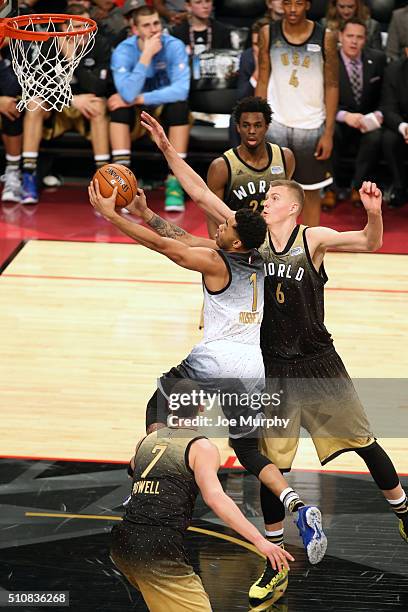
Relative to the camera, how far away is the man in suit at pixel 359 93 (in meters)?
Result: 11.5

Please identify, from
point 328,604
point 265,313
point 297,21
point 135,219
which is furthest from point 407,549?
point 135,219

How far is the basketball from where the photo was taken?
583cm

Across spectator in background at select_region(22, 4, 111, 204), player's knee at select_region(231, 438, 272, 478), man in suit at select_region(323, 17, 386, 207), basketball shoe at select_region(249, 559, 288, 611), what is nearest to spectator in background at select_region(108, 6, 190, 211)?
spectator in background at select_region(22, 4, 111, 204)

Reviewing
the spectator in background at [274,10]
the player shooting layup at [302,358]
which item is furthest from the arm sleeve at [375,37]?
the player shooting layup at [302,358]

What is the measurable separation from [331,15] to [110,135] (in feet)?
8.39

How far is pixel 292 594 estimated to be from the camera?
18.3 feet

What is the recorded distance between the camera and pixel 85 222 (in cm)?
1170

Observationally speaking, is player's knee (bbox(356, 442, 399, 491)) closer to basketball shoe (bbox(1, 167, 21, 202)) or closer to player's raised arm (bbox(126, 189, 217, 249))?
player's raised arm (bbox(126, 189, 217, 249))

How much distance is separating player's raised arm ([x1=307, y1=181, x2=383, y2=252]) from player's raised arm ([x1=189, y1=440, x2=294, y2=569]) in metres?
1.49

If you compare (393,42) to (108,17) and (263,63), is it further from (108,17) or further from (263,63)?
(108,17)

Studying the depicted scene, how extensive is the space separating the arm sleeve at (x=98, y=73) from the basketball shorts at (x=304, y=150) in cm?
239

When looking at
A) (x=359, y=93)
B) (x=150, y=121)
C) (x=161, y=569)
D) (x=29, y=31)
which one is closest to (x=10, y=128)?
(x=359, y=93)

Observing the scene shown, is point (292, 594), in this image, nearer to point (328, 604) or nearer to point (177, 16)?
point (328, 604)

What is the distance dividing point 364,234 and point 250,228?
1.81 ft
